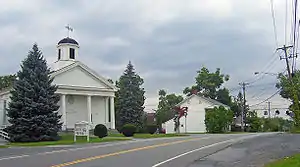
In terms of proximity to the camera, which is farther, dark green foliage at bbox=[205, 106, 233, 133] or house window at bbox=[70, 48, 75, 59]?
dark green foliage at bbox=[205, 106, 233, 133]

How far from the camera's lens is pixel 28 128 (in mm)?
36469

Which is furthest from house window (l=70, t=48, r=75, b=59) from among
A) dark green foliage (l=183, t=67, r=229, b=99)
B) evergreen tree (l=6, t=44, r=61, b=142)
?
dark green foliage (l=183, t=67, r=229, b=99)

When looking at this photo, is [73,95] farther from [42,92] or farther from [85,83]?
[42,92]

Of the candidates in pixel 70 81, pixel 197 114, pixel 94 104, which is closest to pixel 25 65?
pixel 70 81

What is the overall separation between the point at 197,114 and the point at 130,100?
1697 centimetres

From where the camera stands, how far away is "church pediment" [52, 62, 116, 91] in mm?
49816

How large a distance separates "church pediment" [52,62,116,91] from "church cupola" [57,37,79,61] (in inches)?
119

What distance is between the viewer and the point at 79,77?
5200 cm

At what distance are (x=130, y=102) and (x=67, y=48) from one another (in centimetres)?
1359

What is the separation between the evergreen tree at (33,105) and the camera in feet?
120

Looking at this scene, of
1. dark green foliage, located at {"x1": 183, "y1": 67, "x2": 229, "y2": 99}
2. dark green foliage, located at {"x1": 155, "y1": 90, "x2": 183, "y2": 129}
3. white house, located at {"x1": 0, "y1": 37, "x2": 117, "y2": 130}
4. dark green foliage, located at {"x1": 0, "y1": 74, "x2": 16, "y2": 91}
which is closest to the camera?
white house, located at {"x1": 0, "y1": 37, "x2": 117, "y2": 130}

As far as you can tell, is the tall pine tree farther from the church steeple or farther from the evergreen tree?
the evergreen tree

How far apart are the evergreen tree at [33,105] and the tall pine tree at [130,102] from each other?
23728 mm

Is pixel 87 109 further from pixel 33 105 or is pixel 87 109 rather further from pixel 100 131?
pixel 33 105
